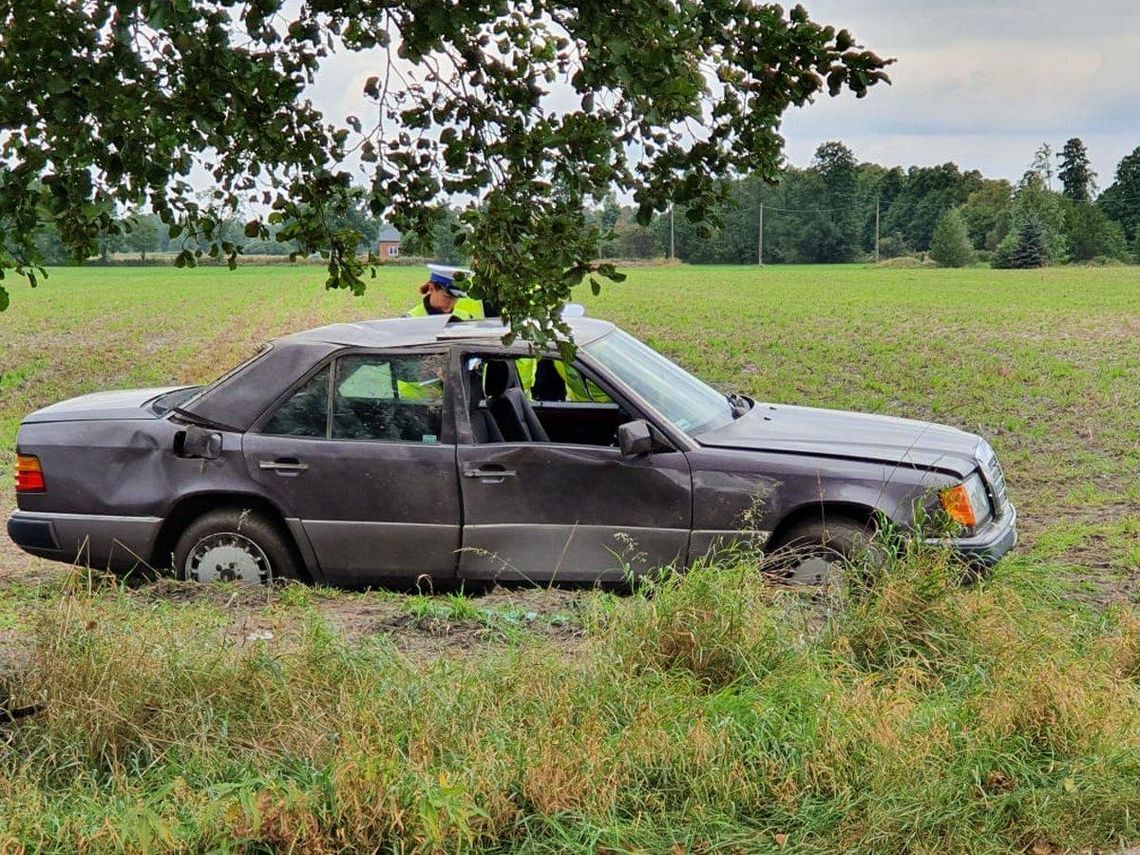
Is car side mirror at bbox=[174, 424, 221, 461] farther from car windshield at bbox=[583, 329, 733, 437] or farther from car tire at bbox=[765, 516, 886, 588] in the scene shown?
car tire at bbox=[765, 516, 886, 588]

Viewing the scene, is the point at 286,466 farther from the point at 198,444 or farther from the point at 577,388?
the point at 577,388

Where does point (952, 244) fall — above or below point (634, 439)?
above

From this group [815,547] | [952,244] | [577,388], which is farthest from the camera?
[952,244]

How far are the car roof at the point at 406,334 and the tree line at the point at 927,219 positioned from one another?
304 ft

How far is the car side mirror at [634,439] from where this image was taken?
21.7 ft

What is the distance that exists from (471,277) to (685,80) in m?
1.34

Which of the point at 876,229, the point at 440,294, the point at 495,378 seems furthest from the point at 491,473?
the point at 876,229

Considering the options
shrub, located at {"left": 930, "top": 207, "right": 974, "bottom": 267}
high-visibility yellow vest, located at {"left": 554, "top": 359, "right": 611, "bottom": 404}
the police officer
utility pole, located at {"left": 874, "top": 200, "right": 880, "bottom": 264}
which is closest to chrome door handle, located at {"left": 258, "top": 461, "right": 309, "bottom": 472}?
high-visibility yellow vest, located at {"left": 554, "top": 359, "right": 611, "bottom": 404}

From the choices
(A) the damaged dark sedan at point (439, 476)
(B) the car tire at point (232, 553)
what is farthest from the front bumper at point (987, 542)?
(B) the car tire at point (232, 553)

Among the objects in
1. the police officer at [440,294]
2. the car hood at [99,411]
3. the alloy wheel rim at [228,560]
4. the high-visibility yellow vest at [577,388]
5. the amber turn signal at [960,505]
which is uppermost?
the police officer at [440,294]

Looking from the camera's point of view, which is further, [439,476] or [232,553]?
[232,553]

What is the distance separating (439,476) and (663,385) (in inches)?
54.5

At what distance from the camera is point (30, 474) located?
716cm

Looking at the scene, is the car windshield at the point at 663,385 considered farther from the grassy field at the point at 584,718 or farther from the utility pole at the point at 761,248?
the utility pole at the point at 761,248
